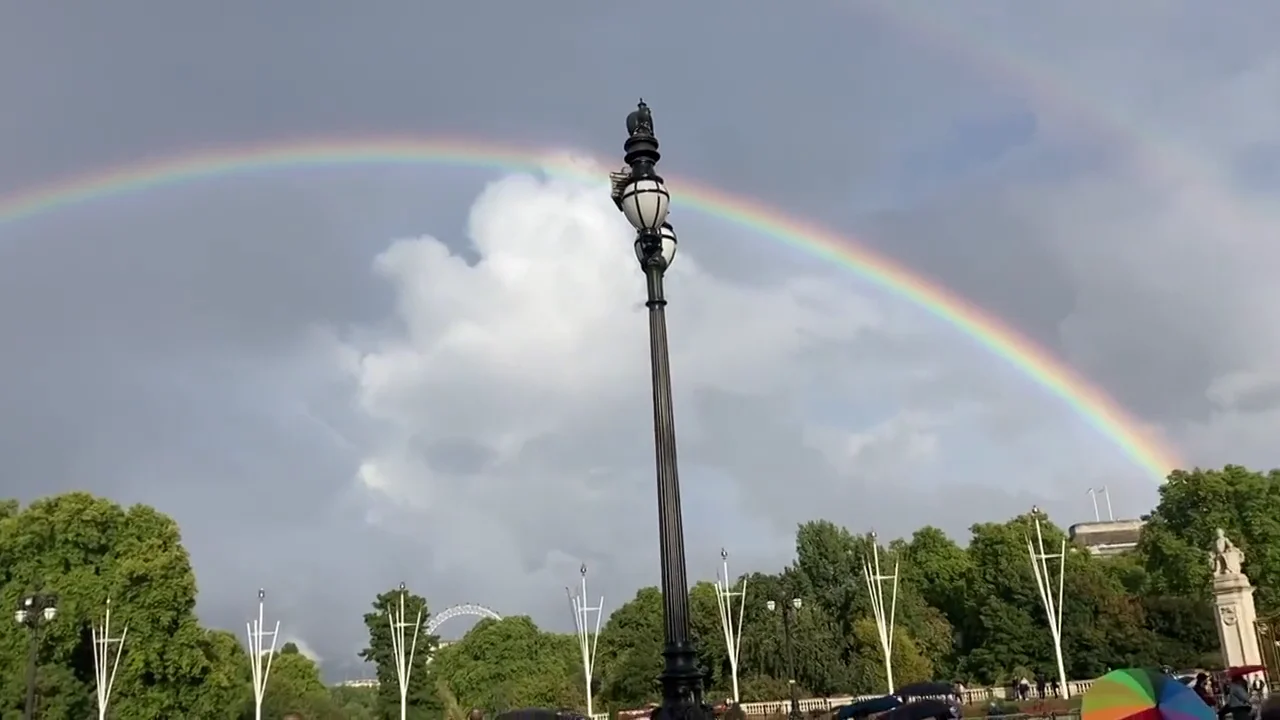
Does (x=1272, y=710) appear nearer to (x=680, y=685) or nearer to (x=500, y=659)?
(x=680, y=685)

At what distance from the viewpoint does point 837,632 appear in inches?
2493

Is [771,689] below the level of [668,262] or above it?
below

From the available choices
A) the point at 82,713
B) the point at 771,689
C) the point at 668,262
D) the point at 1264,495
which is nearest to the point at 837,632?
the point at 771,689

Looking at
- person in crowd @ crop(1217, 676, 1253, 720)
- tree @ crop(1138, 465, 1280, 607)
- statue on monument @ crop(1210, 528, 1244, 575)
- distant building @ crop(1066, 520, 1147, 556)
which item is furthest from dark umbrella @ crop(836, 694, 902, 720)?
distant building @ crop(1066, 520, 1147, 556)

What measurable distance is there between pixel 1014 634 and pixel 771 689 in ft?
46.1

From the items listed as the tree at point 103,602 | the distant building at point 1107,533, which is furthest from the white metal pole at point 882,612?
the distant building at point 1107,533

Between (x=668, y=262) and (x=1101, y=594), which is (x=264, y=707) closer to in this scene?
(x=1101, y=594)

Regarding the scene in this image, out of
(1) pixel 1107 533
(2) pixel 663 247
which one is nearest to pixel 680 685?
(2) pixel 663 247

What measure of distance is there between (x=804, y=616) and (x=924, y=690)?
132 ft

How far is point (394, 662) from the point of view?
73188 mm

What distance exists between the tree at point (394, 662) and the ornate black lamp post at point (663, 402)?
65045mm

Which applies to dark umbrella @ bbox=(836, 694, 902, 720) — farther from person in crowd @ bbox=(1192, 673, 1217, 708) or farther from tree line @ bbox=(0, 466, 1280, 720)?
tree line @ bbox=(0, 466, 1280, 720)

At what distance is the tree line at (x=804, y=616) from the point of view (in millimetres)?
50500

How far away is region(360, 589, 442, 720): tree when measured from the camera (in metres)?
70.0
